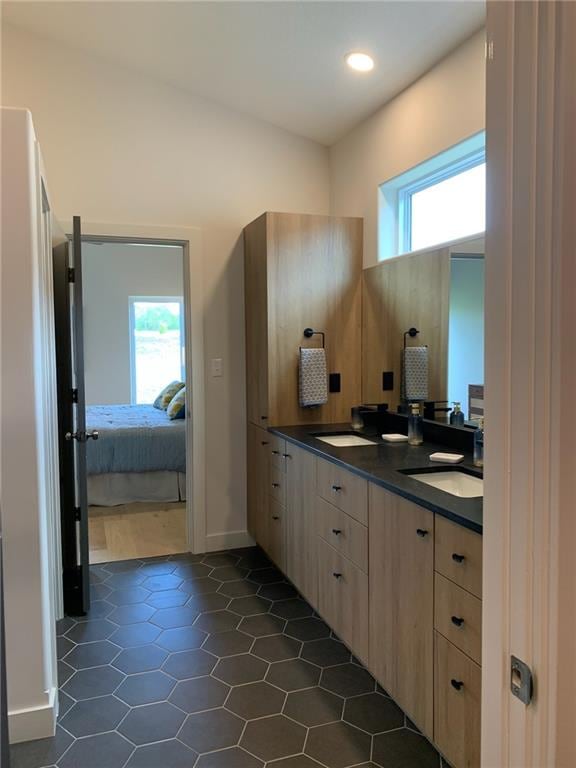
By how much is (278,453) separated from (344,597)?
1.02m

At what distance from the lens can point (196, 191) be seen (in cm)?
367

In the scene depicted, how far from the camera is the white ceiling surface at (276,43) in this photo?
2.47 metres

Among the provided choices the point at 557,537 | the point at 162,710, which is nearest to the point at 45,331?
the point at 162,710

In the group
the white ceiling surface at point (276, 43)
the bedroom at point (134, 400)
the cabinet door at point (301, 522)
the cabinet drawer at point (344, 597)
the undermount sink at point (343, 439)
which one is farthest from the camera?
the bedroom at point (134, 400)

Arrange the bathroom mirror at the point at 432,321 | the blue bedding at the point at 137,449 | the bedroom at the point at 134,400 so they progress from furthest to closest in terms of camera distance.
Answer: the blue bedding at the point at 137,449 < the bedroom at the point at 134,400 < the bathroom mirror at the point at 432,321

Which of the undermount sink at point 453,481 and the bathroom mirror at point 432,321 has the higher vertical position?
the bathroom mirror at point 432,321

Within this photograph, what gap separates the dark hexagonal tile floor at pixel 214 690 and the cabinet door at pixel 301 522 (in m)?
0.19

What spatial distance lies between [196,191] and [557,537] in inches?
135

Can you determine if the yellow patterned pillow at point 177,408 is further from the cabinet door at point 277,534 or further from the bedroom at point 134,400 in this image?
the cabinet door at point 277,534


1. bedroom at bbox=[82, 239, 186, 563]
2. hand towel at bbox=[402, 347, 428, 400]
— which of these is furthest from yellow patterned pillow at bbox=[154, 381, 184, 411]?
hand towel at bbox=[402, 347, 428, 400]

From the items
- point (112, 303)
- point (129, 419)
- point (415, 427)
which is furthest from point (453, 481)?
point (112, 303)

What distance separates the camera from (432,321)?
2.92 metres

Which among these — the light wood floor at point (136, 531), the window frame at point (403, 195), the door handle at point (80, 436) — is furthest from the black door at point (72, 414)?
the window frame at point (403, 195)

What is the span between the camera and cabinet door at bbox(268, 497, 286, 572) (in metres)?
3.19
